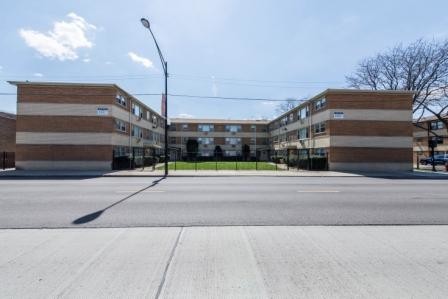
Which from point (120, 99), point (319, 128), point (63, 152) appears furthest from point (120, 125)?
point (319, 128)

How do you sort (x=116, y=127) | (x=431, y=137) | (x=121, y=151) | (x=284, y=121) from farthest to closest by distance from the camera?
(x=431, y=137) < (x=284, y=121) < (x=121, y=151) < (x=116, y=127)

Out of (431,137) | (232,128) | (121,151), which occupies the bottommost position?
(121,151)

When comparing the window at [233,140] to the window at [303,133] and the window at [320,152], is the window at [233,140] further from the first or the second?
the window at [320,152]

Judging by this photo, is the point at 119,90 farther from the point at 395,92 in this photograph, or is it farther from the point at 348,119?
the point at 395,92

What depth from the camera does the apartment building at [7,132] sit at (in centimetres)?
3148

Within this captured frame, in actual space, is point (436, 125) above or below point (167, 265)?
above

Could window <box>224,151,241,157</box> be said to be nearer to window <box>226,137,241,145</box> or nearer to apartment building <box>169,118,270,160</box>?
apartment building <box>169,118,270,160</box>

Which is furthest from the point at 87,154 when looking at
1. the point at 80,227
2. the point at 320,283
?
the point at 320,283

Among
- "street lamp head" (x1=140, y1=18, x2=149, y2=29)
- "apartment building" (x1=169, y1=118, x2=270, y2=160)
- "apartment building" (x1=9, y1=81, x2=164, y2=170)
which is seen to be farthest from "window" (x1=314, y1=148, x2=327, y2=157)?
"apartment building" (x1=169, y1=118, x2=270, y2=160)

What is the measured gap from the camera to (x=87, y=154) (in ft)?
80.3

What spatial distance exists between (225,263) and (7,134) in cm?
3788

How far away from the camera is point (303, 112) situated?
3375cm

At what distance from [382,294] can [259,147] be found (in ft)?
176

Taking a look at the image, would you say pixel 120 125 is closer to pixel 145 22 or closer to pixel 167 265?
pixel 145 22
